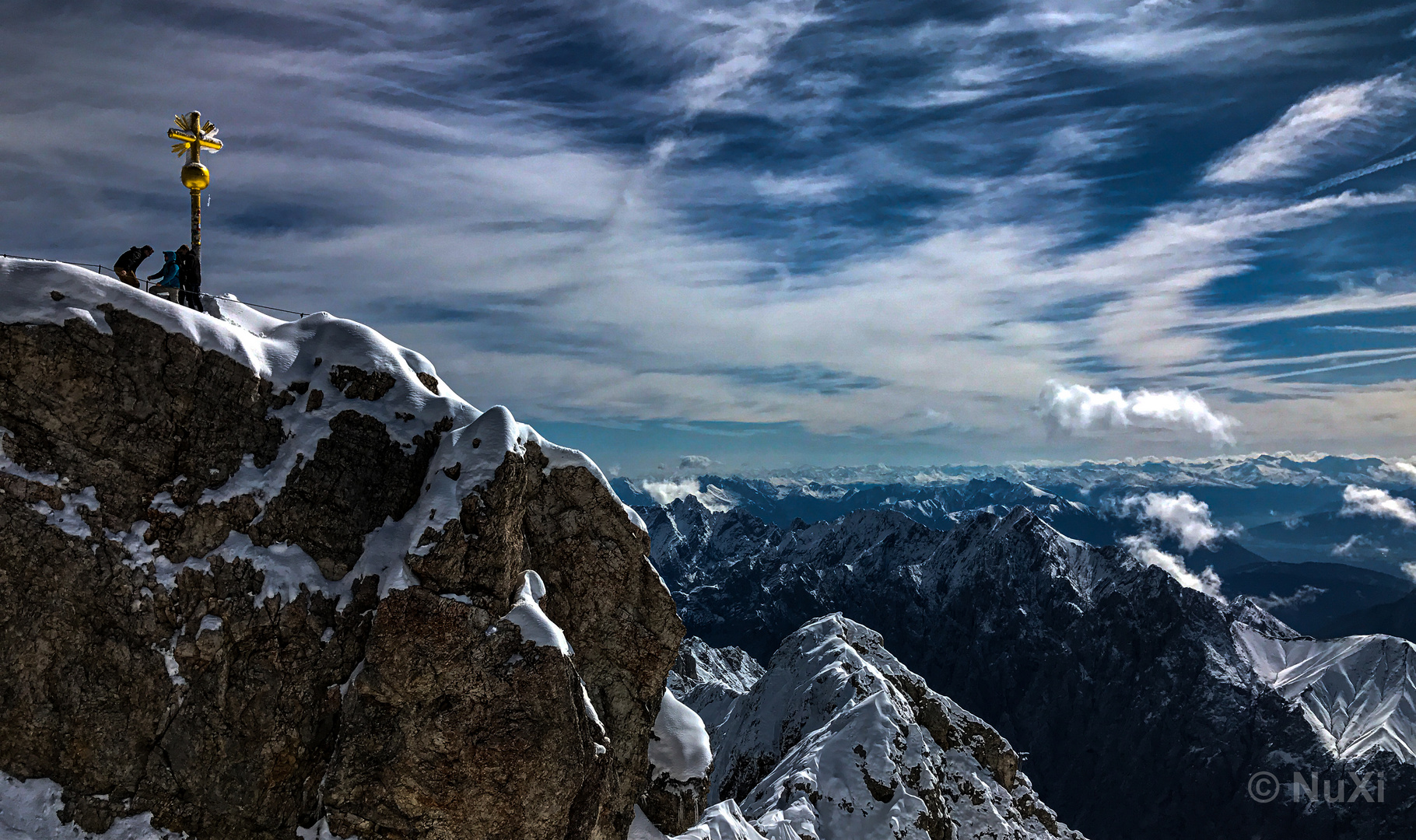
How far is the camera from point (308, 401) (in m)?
32.8

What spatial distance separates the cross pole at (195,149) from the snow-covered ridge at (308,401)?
11.1 feet

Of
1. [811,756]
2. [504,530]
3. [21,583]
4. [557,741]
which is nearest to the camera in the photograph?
[21,583]

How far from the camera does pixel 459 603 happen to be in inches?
1164

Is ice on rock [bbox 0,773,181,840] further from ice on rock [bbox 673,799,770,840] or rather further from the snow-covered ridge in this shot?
ice on rock [bbox 673,799,770,840]

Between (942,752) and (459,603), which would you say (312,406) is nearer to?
(459,603)

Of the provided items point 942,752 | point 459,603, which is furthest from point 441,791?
point 942,752

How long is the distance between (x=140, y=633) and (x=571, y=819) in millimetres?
16976

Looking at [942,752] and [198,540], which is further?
[942,752]

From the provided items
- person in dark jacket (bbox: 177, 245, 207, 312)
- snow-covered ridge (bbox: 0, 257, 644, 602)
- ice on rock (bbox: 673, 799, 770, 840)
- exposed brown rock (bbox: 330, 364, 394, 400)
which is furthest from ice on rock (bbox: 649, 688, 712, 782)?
person in dark jacket (bbox: 177, 245, 207, 312)

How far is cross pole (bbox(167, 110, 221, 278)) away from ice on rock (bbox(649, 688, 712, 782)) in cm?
3220

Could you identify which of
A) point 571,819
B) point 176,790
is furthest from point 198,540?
point 571,819

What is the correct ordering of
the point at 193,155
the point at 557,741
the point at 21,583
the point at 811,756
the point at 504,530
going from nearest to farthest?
the point at 21,583, the point at 557,741, the point at 504,530, the point at 193,155, the point at 811,756

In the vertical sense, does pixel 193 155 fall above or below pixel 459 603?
above

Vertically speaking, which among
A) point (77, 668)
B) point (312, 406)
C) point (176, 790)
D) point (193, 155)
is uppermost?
point (193, 155)
